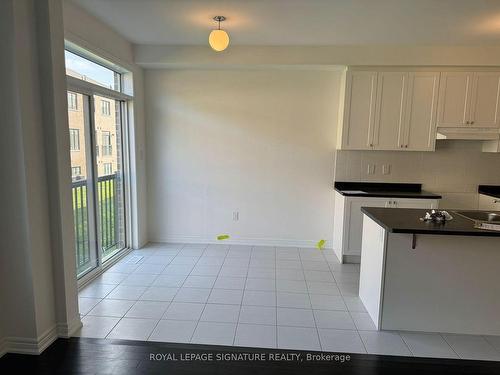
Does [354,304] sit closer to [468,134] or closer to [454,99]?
[468,134]

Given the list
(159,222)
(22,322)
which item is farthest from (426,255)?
(159,222)

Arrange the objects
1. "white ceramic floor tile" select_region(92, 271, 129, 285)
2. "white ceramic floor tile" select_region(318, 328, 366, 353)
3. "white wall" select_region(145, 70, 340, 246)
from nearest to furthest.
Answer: "white ceramic floor tile" select_region(318, 328, 366, 353) < "white ceramic floor tile" select_region(92, 271, 129, 285) < "white wall" select_region(145, 70, 340, 246)

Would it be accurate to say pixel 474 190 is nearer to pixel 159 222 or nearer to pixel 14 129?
pixel 159 222

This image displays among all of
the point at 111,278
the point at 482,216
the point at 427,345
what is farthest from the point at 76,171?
the point at 482,216

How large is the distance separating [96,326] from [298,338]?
5.16 feet

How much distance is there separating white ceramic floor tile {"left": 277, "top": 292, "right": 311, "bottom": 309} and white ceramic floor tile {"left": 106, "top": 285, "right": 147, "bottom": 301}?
1.35m

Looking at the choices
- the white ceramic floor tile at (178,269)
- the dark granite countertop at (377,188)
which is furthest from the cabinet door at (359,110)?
the white ceramic floor tile at (178,269)

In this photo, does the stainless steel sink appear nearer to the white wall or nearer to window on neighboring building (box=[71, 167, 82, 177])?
the white wall

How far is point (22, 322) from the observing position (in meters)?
2.15

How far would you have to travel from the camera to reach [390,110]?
13.0 feet

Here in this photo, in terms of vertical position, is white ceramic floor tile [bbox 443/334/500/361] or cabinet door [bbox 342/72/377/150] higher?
cabinet door [bbox 342/72/377/150]

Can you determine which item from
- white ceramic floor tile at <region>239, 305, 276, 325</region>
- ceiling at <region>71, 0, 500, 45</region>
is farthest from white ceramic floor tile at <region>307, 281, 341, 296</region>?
ceiling at <region>71, 0, 500, 45</region>

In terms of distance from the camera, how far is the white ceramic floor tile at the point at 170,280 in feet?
10.7

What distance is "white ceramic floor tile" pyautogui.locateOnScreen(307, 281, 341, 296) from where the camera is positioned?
3.17 metres
